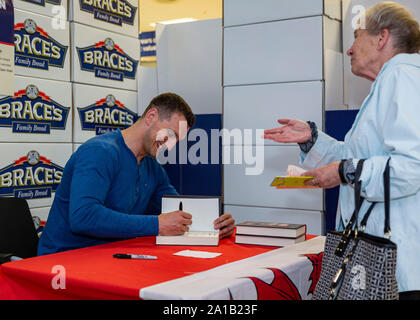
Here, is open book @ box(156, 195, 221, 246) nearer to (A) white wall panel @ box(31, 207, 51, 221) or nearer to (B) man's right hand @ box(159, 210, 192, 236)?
(B) man's right hand @ box(159, 210, 192, 236)

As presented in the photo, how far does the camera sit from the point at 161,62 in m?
3.73

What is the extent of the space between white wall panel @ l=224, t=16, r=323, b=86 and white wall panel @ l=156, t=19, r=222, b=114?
30 centimetres

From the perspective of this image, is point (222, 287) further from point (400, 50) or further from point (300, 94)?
point (300, 94)

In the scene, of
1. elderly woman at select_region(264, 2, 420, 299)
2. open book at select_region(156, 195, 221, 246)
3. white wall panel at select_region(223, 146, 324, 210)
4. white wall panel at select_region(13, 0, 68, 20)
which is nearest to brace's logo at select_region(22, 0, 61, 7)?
white wall panel at select_region(13, 0, 68, 20)

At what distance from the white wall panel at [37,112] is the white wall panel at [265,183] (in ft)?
3.54

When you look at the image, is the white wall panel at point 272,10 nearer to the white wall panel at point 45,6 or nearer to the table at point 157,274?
the white wall panel at point 45,6

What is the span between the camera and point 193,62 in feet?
12.1

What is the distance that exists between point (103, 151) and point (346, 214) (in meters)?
0.93

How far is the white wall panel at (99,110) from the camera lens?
2.94m

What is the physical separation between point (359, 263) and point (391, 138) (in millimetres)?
362

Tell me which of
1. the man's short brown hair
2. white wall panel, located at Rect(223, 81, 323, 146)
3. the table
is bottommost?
the table

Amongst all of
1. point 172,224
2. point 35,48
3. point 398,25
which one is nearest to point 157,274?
point 172,224

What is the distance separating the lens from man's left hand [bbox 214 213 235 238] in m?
1.89
